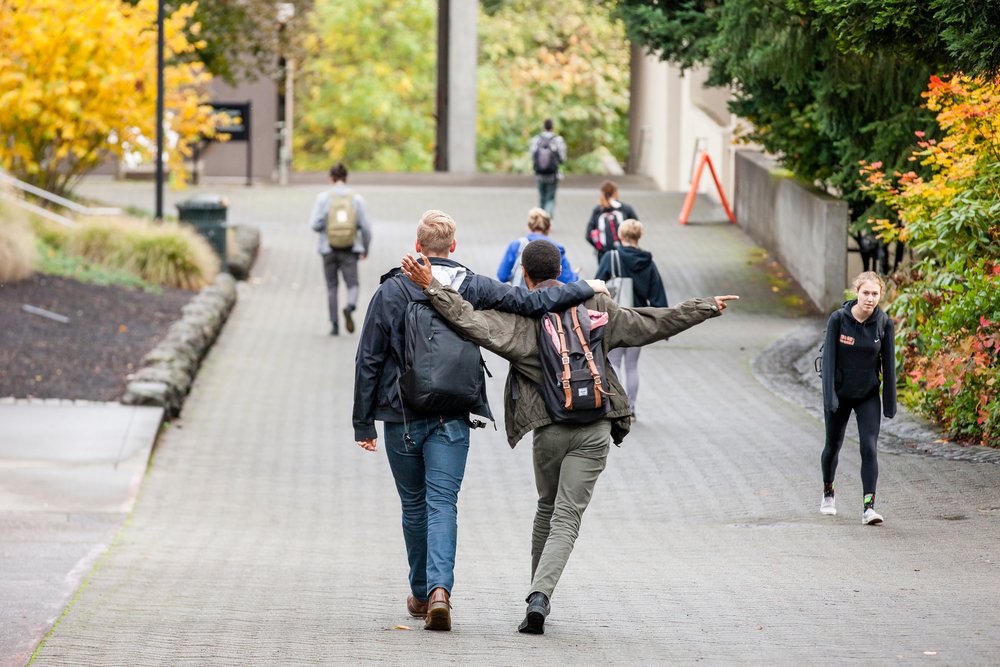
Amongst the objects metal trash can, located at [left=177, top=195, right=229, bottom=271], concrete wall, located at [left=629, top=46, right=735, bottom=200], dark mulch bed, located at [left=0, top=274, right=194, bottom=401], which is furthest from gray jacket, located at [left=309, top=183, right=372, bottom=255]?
concrete wall, located at [left=629, top=46, right=735, bottom=200]

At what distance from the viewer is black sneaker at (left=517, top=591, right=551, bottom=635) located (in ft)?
21.6

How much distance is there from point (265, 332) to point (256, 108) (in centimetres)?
2087

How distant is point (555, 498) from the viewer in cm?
689

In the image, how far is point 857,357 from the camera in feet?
30.8

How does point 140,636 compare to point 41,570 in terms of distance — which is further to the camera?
point 41,570

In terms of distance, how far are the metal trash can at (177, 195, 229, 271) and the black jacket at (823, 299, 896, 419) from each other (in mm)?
12752

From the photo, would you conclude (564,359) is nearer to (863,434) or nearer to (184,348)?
(863,434)

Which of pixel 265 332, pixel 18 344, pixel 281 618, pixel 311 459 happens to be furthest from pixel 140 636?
pixel 265 332

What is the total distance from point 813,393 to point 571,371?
26.5 feet

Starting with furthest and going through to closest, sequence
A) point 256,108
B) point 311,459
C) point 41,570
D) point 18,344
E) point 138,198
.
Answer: point 256,108 → point 138,198 → point 18,344 → point 311,459 → point 41,570

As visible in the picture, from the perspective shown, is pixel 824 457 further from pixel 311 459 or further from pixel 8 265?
pixel 8 265

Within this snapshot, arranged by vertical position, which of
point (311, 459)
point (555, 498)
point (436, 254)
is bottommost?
point (311, 459)

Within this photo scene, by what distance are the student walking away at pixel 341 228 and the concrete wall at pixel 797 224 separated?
17.6ft

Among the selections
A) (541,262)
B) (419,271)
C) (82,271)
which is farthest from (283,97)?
(419,271)
